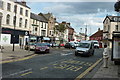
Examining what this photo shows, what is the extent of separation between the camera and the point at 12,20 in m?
37.6

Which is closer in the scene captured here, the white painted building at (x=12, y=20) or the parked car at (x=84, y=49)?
the parked car at (x=84, y=49)

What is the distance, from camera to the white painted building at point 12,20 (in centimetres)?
3453

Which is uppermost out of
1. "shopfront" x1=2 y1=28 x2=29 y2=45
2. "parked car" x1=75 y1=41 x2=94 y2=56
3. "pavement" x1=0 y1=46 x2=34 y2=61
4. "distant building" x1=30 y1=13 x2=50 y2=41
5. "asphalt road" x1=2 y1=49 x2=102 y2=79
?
"distant building" x1=30 y1=13 x2=50 y2=41

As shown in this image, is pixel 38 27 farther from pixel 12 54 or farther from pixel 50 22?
pixel 12 54

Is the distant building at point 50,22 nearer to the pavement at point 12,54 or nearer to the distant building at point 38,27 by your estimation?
the distant building at point 38,27

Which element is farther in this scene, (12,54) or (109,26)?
(109,26)

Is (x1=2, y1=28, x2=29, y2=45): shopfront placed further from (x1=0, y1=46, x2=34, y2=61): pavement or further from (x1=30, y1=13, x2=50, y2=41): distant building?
(x1=0, y1=46, x2=34, y2=61): pavement

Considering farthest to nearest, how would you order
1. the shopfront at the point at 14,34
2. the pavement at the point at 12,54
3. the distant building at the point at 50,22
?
the distant building at the point at 50,22 < the shopfront at the point at 14,34 < the pavement at the point at 12,54

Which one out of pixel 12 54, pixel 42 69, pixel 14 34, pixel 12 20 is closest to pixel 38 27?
pixel 12 20

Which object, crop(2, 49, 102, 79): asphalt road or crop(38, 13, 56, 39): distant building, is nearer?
crop(2, 49, 102, 79): asphalt road

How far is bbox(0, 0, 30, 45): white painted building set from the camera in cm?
3453

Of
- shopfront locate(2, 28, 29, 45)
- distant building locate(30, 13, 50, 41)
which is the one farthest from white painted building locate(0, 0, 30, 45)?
distant building locate(30, 13, 50, 41)

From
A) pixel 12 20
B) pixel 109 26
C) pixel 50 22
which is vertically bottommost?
pixel 12 20

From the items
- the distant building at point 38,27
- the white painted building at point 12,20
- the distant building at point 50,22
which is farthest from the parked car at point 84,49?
the distant building at point 50,22
